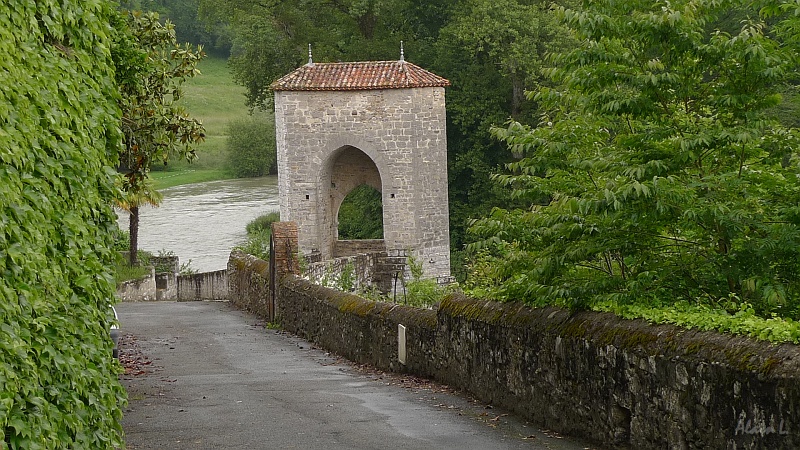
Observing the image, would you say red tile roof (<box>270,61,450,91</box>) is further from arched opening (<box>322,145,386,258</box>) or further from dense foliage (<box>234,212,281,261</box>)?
dense foliage (<box>234,212,281,261</box>)

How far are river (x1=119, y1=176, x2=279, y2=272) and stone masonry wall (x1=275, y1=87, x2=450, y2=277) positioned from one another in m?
19.5

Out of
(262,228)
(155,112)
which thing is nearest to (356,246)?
(262,228)

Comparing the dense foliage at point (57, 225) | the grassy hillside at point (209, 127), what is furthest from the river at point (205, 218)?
the dense foliage at point (57, 225)

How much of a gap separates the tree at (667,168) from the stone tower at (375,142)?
2794cm

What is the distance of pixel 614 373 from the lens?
8.52 metres

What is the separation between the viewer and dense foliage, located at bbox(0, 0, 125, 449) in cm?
558

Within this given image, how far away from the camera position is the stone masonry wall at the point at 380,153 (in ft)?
127

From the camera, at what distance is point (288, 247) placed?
78.5ft

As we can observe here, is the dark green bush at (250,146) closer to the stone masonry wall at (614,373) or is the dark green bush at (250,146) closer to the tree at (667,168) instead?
the stone masonry wall at (614,373)

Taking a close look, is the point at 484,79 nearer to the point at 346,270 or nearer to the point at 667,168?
the point at 346,270

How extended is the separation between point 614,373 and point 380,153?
101 ft

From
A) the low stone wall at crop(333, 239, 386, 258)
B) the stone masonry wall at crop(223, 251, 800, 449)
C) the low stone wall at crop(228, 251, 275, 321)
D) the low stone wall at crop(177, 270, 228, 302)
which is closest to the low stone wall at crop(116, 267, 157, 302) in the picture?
the low stone wall at crop(177, 270, 228, 302)

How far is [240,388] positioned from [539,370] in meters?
4.72

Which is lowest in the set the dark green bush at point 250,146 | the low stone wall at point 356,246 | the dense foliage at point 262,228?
the low stone wall at point 356,246
